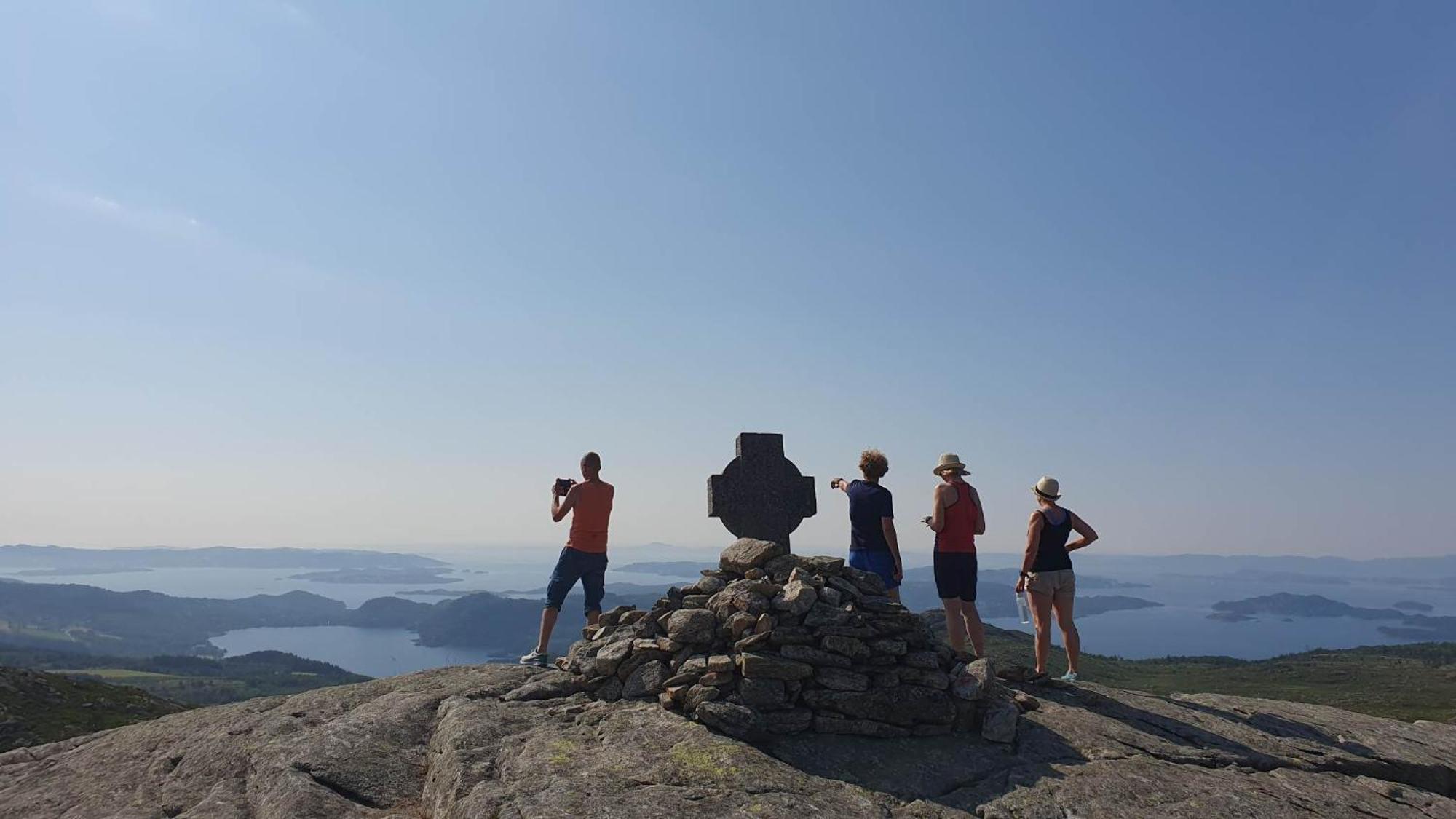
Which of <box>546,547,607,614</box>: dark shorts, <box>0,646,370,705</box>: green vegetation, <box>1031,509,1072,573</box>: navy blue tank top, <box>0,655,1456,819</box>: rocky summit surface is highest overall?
<box>1031,509,1072,573</box>: navy blue tank top

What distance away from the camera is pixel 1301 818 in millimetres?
8055

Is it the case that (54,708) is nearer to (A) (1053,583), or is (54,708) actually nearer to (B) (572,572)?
(B) (572,572)

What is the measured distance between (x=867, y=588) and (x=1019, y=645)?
5744 centimetres

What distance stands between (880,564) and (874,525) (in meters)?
0.63

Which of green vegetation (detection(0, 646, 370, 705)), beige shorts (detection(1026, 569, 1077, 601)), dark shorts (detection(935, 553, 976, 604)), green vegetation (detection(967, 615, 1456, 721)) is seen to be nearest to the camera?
dark shorts (detection(935, 553, 976, 604))

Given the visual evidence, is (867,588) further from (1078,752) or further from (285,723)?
(285,723)

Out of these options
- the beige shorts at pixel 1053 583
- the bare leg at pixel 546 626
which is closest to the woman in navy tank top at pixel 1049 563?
the beige shorts at pixel 1053 583

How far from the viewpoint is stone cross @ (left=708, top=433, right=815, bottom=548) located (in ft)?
47.9

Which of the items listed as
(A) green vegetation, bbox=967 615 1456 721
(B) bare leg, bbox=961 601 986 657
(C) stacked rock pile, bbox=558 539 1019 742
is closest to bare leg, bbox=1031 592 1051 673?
(B) bare leg, bbox=961 601 986 657

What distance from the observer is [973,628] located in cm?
1152

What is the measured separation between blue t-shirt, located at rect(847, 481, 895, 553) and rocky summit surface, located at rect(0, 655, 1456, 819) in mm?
3162

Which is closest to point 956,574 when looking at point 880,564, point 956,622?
point 956,622

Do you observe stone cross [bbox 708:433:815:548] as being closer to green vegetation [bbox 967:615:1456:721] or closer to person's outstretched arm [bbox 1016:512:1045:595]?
person's outstretched arm [bbox 1016:512:1045:595]

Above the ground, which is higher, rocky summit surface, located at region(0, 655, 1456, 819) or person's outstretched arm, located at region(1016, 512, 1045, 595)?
person's outstretched arm, located at region(1016, 512, 1045, 595)
